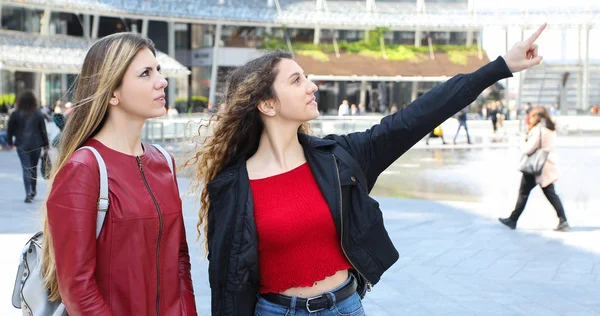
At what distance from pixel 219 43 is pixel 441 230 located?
45.4m

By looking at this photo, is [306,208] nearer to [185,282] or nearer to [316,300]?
[316,300]

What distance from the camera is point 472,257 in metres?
8.84

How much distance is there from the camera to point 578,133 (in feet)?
126

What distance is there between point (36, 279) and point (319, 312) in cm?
108

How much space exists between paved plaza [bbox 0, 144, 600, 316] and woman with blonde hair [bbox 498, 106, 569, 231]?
228mm

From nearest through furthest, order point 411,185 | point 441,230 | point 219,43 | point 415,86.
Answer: point 441,230
point 411,185
point 219,43
point 415,86

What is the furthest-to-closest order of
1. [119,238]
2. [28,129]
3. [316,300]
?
[28,129]
[316,300]
[119,238]

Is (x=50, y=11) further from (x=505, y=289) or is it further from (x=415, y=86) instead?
(x=505, y=289)

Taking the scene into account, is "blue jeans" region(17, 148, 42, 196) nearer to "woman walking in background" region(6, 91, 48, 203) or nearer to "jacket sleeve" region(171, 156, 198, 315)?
"woman walking in background" region(6, 91, 48, 203)

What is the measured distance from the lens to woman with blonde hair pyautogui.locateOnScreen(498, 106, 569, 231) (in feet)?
35.0

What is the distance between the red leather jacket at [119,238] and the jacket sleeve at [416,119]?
2.62 ft

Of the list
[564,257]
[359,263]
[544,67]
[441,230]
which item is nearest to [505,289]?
[564,257]

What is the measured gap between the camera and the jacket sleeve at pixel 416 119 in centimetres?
306

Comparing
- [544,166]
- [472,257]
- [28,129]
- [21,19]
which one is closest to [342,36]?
[21,19]
